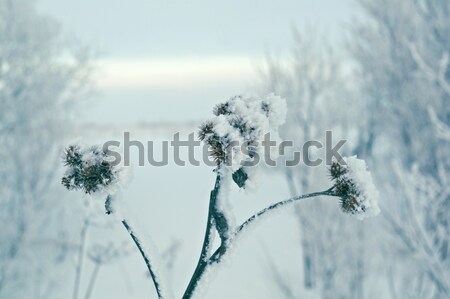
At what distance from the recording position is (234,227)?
7.98ft

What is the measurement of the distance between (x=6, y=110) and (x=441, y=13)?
955cm

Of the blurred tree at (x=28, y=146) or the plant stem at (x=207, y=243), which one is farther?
the blurred tree at (x=28, y=146)

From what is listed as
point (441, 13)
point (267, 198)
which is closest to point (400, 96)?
A: point (441, 13)

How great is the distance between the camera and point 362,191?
226cm

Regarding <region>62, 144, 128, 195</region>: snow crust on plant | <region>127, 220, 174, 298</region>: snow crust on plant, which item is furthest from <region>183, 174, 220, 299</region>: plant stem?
<region>62, 144, 128, 195</region>: snow crust on plant

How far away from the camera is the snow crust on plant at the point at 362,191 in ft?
7.38

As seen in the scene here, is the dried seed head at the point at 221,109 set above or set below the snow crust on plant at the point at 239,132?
above

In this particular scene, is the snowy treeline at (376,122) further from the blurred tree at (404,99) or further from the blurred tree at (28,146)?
the blurred tree at (28,146)

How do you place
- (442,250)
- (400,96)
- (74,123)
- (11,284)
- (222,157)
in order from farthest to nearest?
(74,123) < (11,284) < (400,96) < (442,250) < (222,157)

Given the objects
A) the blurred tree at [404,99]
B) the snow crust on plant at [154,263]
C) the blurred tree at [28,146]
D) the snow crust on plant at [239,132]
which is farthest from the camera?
the blurred tree at [28,146]

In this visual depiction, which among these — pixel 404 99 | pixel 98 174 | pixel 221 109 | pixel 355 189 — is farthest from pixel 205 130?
pixel 404 99

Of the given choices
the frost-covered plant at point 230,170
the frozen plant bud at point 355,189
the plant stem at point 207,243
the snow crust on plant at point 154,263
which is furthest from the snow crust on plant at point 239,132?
the snow crust on plant at point 154,263

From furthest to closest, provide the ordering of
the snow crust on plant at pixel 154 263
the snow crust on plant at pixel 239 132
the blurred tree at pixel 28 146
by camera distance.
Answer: the blurred tree at pixel 28 146 < the snow crust on plant at pixel 154 263 < the snow crust on plant at pixel 239 132

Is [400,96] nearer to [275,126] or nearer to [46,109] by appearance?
[46,109]
